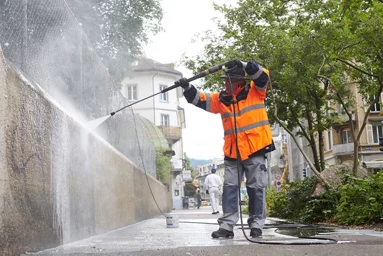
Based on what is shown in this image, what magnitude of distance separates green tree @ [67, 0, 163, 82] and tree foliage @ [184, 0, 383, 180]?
193cm

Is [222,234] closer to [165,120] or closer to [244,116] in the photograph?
[244,116]

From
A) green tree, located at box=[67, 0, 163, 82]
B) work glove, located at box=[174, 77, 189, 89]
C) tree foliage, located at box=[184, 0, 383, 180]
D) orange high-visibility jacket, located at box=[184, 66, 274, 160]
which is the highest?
green tree, located at box=[67, 0, 163, 82]

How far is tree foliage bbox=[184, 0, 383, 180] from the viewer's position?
919 cm

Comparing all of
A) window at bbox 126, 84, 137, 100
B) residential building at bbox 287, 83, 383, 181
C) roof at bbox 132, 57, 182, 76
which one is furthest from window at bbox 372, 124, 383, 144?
window at bbox 126, 84, 137, 100

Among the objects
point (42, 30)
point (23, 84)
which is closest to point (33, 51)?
point (42, 30)

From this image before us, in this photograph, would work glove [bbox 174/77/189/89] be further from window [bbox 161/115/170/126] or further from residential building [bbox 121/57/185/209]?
window [bbox 161/115/170/126]

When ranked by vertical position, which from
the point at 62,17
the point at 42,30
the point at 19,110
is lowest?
the point at 19,110

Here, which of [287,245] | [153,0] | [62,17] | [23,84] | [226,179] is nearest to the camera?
[23,84]

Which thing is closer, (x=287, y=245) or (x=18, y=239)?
(x=18, y=239)

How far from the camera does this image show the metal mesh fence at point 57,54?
4008 millimetres

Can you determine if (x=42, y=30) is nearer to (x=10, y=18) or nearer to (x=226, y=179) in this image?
(x=10, y=18)

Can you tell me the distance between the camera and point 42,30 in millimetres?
4750

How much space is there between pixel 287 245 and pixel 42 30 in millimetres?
2683

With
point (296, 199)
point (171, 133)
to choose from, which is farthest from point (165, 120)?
point (296, 199)
